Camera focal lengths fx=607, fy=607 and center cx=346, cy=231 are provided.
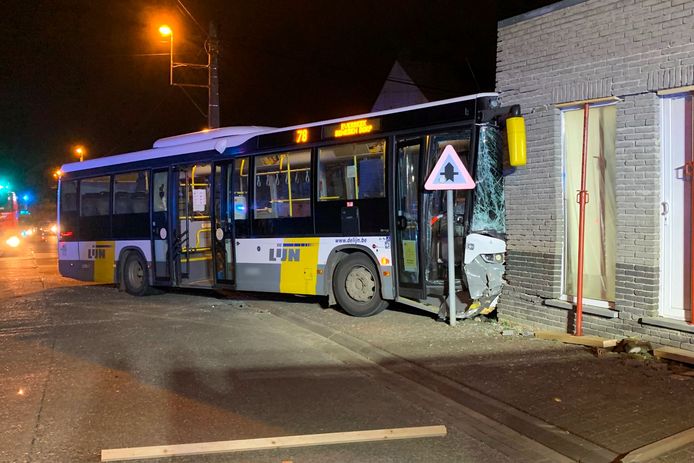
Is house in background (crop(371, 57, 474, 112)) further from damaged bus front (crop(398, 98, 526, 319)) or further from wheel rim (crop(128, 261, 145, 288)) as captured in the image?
damaged bus front (crop(398, 98, 526, 319))

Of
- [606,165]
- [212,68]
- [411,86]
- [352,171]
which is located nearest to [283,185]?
[352,171]

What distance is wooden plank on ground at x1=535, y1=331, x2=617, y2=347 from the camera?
22.4ft

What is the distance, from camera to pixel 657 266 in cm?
671

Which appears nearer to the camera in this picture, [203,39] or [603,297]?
[603,297]

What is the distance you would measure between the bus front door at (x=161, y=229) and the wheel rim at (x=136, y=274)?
0.69 metres

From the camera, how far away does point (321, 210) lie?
9.63 metres

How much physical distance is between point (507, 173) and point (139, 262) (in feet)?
27.1

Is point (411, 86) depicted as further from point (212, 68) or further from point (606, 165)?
point (606, 165)

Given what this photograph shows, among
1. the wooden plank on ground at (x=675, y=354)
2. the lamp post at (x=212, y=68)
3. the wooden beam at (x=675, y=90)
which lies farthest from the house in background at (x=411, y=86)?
the wooden plank on ground at (x=675, y=354)

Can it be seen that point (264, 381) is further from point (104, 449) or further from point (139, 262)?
point (139, 262)

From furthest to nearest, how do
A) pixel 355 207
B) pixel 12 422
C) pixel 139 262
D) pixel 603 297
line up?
pixel 139 262
pixel 355 207
pixel 603 297
pixel 12 422

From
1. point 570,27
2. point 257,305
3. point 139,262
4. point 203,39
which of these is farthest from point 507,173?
point 203,39

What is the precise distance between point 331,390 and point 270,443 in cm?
144

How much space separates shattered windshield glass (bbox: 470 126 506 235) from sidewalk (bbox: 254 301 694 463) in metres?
1.42
